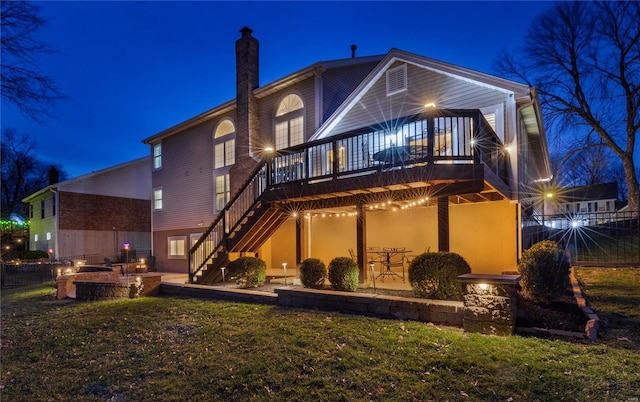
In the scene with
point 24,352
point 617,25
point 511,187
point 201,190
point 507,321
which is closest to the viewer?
point 507,321

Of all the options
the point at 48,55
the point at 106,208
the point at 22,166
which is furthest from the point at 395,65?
the point at 22,166

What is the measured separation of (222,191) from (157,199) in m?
5.58

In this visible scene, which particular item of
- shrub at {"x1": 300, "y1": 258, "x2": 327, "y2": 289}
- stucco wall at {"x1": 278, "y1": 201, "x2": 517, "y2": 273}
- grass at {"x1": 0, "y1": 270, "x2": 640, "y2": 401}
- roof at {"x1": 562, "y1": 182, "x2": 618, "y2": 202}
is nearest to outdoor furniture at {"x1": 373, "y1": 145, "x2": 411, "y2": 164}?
shrub at {"x1": 300, "y1": 258, "x2": 327, "y2": 289}

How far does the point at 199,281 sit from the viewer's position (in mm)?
10805

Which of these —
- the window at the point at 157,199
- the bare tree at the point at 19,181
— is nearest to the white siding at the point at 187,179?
the window at the point at 157,199

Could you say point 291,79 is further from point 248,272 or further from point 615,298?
point 615,298

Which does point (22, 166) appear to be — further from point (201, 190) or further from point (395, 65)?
point (395, 65)

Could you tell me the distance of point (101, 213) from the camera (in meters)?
23.6

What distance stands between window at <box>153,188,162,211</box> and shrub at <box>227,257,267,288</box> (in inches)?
456

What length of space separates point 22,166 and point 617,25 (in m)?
51.5

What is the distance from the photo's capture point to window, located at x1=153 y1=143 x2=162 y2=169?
1950 cm

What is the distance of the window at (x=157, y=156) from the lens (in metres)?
19.5

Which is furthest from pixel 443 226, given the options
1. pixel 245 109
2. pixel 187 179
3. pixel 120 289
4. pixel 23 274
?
pixel 23 274

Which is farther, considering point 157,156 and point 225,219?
point 157,156
